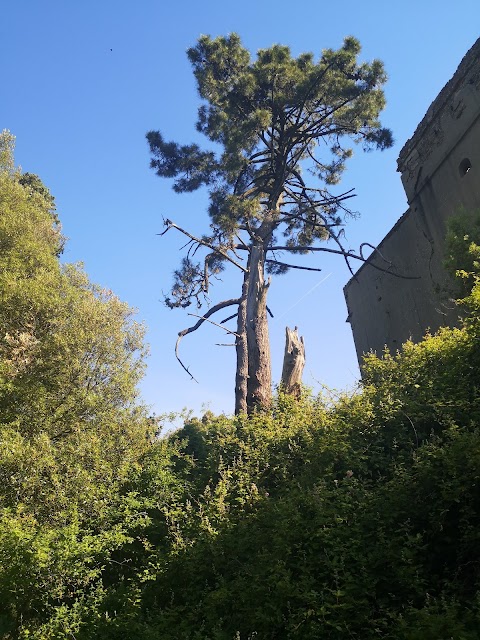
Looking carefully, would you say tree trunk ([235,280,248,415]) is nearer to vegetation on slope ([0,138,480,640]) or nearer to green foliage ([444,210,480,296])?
vegetation on slope ([0,138,480,640])

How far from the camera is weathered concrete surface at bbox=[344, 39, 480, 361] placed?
11.3m

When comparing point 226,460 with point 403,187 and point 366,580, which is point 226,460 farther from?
point 403,187

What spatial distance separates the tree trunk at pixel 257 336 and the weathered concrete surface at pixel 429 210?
3.07 metres

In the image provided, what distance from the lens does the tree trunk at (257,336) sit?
39.0 feet

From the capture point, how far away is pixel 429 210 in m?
13.1

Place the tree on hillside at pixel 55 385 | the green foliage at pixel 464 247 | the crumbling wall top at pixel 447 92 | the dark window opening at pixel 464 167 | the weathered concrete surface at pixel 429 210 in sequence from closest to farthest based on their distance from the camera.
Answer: the tree on hillside at pixel 55 385
the green foliage at pixel 464 247
the crumbling wall top at pixel 447 92
the weathered concrete surface at pixel 429 210
the dark window opening at pixel 464 167

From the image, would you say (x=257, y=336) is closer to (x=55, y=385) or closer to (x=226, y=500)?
(x=55, y=385)

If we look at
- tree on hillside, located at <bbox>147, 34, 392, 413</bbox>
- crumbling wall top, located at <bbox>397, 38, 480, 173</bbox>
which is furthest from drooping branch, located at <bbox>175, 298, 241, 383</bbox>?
crumbling wall top, located at <bbox>397, 38, 480, 173</bbox>

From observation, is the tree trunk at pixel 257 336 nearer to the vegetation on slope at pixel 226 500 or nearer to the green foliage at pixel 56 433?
the vegetation on slope at pixel 226 500

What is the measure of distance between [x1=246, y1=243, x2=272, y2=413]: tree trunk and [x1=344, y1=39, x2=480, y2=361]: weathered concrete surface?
307cm

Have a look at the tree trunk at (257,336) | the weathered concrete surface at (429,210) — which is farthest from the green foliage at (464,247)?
the tree trunk at (257,336)

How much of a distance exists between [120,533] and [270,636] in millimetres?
3570

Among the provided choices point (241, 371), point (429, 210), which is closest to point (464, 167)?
point (429, 210)

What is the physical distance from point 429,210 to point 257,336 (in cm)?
576
